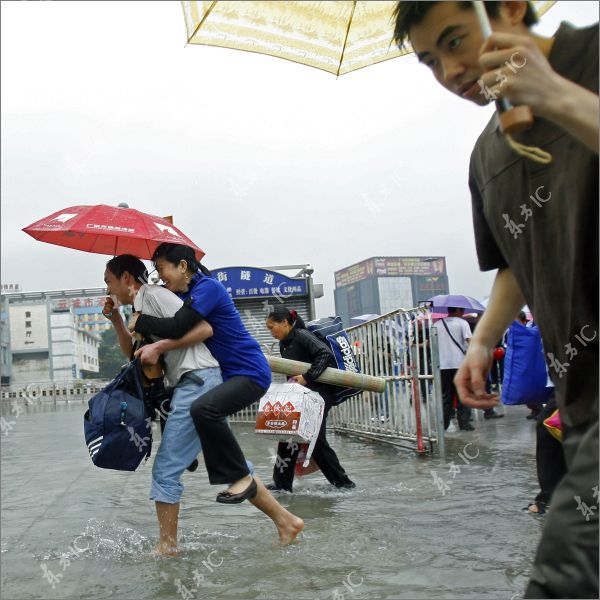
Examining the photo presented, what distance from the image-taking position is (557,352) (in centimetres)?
170

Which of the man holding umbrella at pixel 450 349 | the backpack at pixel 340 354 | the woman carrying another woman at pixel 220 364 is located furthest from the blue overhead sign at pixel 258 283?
the woman carrying another woman at pixel 220 364

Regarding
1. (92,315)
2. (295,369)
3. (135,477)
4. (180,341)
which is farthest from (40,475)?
(92,315)

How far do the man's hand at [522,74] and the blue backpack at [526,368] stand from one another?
12.0 ft

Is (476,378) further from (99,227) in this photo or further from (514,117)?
(99,227)

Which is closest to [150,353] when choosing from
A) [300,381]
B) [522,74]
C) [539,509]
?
[300,381]

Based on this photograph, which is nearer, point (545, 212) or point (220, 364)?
point (545, 212)

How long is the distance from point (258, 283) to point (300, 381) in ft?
29.2

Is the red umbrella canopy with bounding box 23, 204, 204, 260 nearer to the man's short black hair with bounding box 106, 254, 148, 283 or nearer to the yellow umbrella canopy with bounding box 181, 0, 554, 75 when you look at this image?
the man's short black hair with bounding box 106, 254, 148, 283

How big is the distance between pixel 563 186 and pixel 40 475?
311 inches

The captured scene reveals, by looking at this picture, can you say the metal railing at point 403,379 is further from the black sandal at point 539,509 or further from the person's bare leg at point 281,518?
the person's bare leg at point 281,518

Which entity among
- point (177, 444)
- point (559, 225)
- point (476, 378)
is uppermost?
point (559, 225)

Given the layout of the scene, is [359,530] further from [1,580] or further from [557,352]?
[557,352]

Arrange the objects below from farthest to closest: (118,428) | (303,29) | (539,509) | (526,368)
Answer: (539,509) → (526,368) → (118,428) → (303,29)

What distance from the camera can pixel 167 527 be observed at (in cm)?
433
